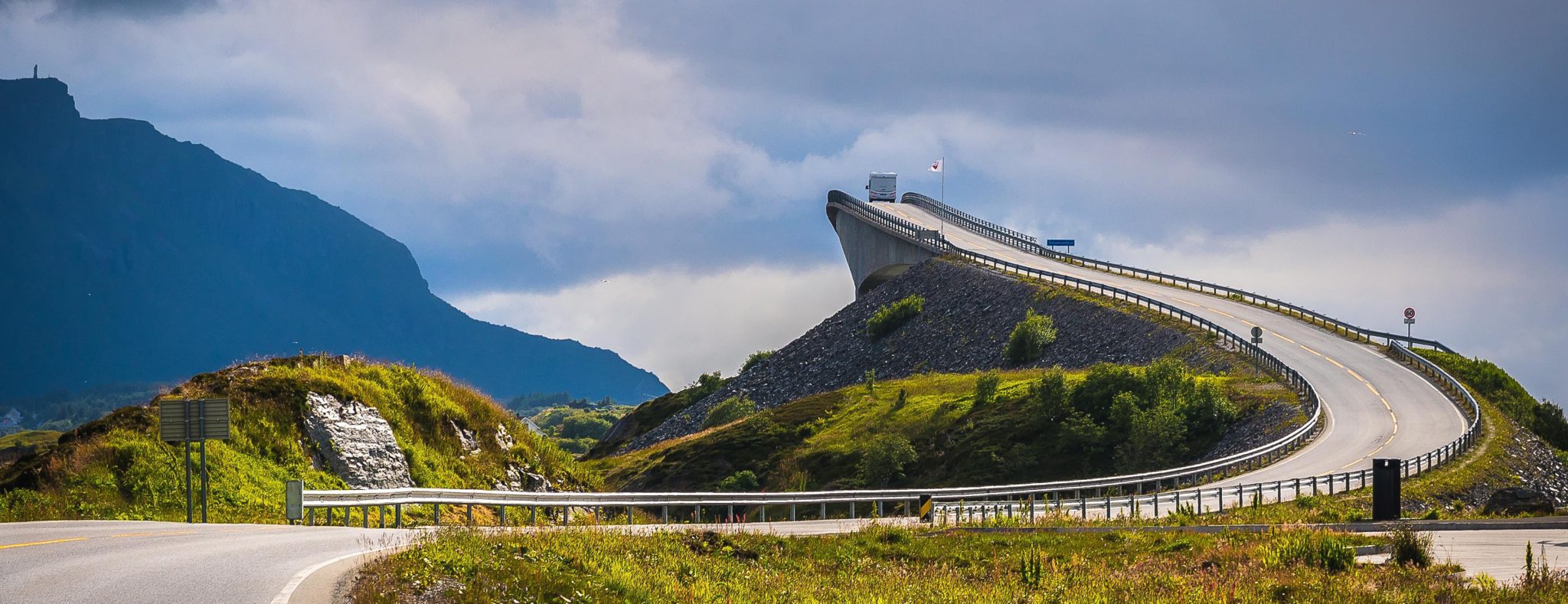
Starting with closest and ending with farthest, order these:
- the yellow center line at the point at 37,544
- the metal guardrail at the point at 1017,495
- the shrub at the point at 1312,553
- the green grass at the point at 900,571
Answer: the green grass at the point at 900,571, the yellow center line at the point at 37,544, the shrub at the point at 1312,553, the metal guardrail at the point at 1017,495

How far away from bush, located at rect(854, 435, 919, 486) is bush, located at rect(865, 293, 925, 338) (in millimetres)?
44466

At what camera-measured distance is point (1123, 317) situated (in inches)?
3674

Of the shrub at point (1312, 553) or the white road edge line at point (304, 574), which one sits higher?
the white road edge line at point (304, 574)

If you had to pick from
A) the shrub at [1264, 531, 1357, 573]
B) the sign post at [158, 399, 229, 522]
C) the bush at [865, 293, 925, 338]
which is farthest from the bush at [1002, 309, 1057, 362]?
the shrub at [1264, 531, 1357, 573]

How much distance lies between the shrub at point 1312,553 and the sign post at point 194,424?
21.9 meters

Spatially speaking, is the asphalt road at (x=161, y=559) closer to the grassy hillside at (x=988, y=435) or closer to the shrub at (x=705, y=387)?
the grassy hillside at (x=988, y=435)

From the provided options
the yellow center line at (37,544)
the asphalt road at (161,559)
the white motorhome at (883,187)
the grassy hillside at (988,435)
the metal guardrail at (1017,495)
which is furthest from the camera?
the white motorhome at (883,187)

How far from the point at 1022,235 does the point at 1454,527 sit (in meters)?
120

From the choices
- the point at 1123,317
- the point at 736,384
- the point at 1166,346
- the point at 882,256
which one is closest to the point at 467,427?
the point at 1166,346

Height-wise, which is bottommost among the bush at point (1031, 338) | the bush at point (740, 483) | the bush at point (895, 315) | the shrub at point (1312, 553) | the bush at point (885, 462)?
the bush at point (740, 483)

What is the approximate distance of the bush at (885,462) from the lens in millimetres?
72500

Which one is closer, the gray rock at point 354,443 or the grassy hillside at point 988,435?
the gray rock at point 354,443

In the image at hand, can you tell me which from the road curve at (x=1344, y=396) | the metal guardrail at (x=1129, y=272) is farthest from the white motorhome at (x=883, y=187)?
the road curve at (x=1344, y=396)

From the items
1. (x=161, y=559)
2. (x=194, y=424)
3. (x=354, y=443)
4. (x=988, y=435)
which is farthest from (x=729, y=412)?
(x=161, y=559)
